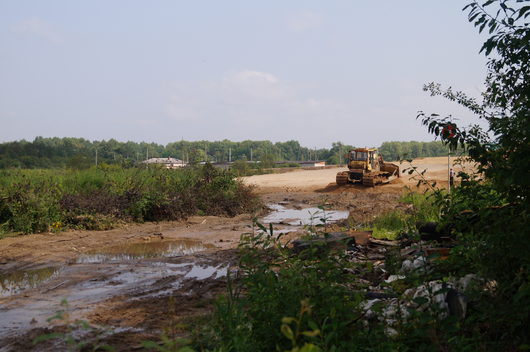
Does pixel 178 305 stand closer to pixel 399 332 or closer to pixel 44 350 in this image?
pixel 44 350

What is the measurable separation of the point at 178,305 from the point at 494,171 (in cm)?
491

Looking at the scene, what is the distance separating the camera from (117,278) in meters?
9.73

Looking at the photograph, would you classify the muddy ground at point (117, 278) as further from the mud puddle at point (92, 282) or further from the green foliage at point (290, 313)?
the green foliage at point (290, 313)

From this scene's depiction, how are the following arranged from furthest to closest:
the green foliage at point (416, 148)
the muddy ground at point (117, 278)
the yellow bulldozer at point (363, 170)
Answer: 1. the green foliage at point (416, 148)
2. the yellow bulldozer at point (363, 170)
3. the muddy ground at point (117, 278)

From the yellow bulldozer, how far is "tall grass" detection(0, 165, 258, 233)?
12.0 metres

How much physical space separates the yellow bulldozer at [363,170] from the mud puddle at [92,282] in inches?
870

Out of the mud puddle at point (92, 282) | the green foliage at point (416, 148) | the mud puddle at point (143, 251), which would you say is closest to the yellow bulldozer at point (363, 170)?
the mud puddle at point (143, 251)

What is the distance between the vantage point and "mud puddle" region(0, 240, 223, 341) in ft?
24.3

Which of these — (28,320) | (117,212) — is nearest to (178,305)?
(28,320)

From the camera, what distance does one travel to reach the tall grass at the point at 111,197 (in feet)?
48.2

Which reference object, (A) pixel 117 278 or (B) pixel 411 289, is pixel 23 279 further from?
(B) pixel 411 289

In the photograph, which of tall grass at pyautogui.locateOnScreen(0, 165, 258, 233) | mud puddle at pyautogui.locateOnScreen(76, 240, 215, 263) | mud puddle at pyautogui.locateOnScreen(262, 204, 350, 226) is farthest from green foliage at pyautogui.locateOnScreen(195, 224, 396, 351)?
mud puddle at pyautogui.locateOnScreen(262, 204, 350, 226)

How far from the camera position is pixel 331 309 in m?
4.23

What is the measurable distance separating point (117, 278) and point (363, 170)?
85.2ft
